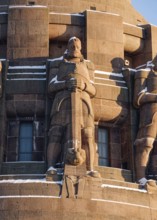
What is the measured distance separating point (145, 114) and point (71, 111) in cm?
339

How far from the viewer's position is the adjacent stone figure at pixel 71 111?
30.8 meters

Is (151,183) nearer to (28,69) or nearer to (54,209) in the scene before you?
(54,209)

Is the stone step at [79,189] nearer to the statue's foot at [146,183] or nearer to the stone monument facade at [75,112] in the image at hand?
the stone monument facade at [75,112]

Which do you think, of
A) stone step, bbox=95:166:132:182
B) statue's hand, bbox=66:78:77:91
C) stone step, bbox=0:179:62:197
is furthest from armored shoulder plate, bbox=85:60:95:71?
stone step, bbox=0:179:62:197

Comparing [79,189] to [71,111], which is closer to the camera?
[79,189]

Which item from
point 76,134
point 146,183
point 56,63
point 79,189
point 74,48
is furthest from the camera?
point 56,63

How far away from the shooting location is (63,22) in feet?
115

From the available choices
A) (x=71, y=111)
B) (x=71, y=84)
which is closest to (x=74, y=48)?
(x=71, y=84)

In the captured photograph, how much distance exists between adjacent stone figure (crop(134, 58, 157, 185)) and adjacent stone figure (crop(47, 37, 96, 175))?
2.09m

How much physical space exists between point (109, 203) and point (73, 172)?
5.61 ft

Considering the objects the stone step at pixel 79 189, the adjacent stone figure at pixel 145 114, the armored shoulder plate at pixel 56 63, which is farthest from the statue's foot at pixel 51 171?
the armored shoulder plate at pixel 56 63

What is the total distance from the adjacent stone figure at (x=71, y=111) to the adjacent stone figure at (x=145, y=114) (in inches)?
82.5

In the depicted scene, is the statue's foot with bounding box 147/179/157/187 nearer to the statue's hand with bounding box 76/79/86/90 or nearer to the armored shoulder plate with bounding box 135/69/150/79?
the statue's hand with bounding box 76/79/86/90

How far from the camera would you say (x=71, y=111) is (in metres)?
31.3
